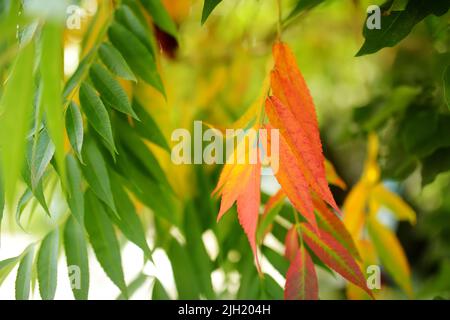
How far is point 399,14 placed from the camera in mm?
531

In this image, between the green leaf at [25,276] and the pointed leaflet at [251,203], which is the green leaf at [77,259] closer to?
the green leaf at [25,276]

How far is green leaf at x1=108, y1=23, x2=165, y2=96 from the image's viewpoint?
604 millimetres

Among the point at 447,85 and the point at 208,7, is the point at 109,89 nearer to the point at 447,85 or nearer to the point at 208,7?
the point at 208,7

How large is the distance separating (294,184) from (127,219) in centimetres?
21

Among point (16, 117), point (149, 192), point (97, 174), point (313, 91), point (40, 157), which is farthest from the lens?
point (313, 91)

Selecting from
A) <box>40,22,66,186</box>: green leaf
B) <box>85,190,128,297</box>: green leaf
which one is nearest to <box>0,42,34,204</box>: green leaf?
<box>40,22,66,186</box>: green leaf

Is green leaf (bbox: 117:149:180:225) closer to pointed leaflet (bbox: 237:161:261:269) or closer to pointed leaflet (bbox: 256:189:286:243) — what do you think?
pointed leaflet (bbox: 256:189:286:243)

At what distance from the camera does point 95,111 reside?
0.53m

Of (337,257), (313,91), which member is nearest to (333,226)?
(337,257)

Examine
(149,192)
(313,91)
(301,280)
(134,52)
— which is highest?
(313,91)

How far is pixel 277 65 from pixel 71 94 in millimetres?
169

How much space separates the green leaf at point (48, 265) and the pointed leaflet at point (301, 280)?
0.20 m

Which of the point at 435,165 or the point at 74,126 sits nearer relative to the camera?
the point at 74,126
